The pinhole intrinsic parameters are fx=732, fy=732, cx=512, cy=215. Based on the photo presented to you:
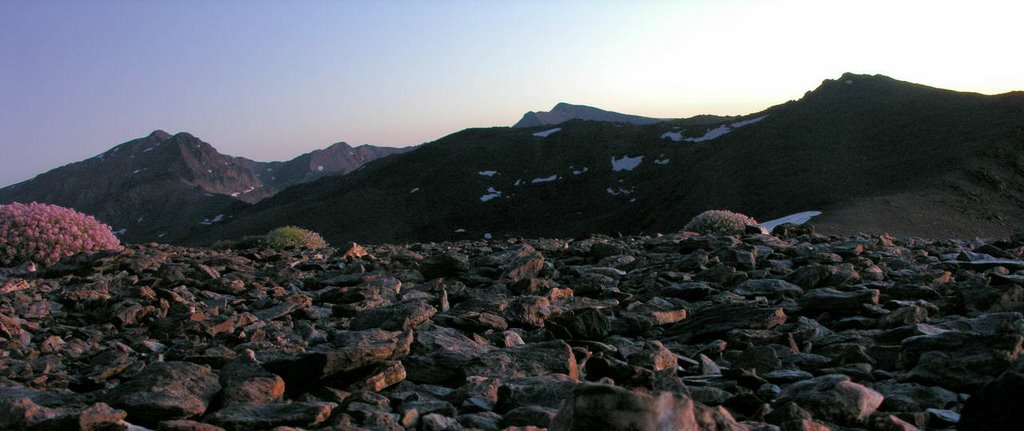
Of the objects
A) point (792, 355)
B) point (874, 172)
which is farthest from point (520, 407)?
point (874, 172)

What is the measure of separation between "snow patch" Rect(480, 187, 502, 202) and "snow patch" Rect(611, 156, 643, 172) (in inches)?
597

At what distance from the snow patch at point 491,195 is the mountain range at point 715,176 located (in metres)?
0.14

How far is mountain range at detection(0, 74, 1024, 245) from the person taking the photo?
43.0 metres

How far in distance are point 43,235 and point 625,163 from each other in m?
85.8

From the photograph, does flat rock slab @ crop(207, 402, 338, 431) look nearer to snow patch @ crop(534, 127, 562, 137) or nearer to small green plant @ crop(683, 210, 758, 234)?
small green plant @ crop(683, 210, 758, 234)

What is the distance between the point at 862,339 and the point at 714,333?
3.60 feet

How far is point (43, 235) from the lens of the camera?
546 inches

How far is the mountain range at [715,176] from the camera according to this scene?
43.0 m

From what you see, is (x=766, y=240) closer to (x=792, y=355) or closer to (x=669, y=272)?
(x=669, y=272)

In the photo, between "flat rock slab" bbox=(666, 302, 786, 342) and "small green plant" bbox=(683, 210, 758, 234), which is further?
"small green plant" bbox=(683, 210, 758, 234)

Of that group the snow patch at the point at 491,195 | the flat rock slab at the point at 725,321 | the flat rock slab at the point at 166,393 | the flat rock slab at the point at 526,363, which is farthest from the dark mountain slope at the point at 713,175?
the flat rock slab at the point at 166,393

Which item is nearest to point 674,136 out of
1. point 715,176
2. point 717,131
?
point 717,131

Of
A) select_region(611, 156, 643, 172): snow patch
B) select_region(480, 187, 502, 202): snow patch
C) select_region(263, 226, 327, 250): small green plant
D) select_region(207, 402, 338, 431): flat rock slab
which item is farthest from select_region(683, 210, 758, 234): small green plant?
select_region(611, 156, 643, 172): snow patch

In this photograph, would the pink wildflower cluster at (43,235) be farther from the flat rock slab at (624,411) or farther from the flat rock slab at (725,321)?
the flat rock slab at (624,411)
